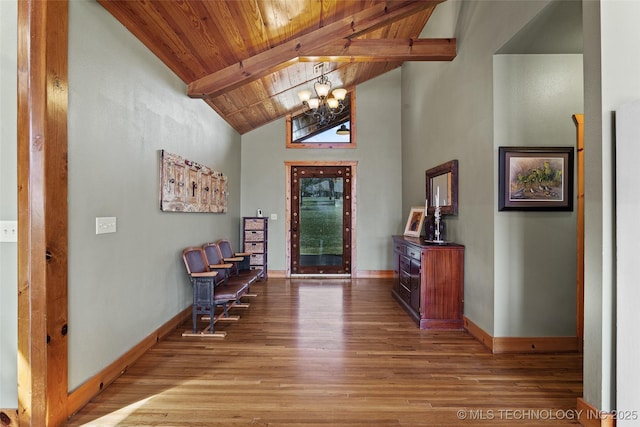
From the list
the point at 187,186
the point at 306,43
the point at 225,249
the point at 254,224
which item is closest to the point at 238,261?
the point at 225,249

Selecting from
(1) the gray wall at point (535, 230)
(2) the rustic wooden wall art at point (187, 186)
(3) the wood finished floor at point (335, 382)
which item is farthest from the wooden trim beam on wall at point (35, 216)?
(1) the gray wall at point (535, 230)

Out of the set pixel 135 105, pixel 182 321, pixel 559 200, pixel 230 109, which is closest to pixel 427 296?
pixel 559 200

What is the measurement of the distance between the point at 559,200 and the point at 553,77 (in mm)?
1147

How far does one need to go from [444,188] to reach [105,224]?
3.63 metres

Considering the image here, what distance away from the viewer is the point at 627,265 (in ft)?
5.64

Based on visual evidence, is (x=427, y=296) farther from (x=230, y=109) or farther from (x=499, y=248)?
(x=230, y=109)

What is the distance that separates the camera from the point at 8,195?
Answer: 1.85 m

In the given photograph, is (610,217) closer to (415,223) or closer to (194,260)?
(415,223)

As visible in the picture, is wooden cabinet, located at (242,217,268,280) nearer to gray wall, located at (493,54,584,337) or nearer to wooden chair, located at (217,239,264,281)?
wooden chair, located at (217,239,264,281)

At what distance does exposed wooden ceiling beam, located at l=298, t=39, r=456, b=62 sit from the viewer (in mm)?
3684

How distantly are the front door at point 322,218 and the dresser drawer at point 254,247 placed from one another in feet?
2.34

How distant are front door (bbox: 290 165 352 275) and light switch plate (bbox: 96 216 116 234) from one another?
4249mm

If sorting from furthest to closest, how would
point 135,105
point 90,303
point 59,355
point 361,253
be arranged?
point 361,253 → point 135,105 → point 90,303 → point 59,355

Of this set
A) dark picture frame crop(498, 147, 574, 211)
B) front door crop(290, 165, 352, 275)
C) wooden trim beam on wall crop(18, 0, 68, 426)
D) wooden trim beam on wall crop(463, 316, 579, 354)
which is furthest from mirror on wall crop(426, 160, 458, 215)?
wooden trim beam on wall crop(18, 0, 68, 426)
